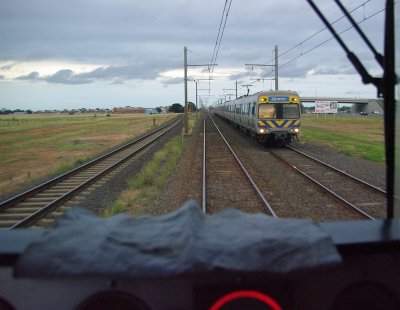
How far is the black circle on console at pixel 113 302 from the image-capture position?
251 cm

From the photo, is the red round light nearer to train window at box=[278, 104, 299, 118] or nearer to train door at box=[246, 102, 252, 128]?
train window at box=[278, 104, 299, 118]

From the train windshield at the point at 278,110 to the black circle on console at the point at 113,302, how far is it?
22.3 m

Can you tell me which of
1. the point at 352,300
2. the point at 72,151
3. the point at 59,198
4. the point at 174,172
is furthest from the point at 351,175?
the point at 72,151

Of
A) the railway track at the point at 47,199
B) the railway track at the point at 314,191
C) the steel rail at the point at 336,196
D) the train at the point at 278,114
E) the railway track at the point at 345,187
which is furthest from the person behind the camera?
the train at the point at 278,114

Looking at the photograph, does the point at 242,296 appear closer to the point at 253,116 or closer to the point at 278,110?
the point at 278,110

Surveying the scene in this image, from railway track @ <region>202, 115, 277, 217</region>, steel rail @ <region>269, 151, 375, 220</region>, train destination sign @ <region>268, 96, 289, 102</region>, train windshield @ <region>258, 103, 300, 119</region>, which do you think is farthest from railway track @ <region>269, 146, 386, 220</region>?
train destination sign @ <region>268, 96, 289, 102</region>

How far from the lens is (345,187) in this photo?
508 inches

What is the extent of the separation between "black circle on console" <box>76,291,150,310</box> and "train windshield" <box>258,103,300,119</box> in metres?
22.3

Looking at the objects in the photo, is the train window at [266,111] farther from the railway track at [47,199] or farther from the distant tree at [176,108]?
the distant tree at [176,108]

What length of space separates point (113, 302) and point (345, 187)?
37.3ft

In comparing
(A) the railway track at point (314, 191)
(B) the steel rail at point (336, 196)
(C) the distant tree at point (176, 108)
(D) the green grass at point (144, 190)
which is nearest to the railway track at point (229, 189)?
(A) the railway track at point (314, 191)

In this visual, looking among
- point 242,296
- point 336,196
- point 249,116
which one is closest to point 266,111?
point 249,116

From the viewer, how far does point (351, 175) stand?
49.1ft

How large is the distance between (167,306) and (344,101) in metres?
118
